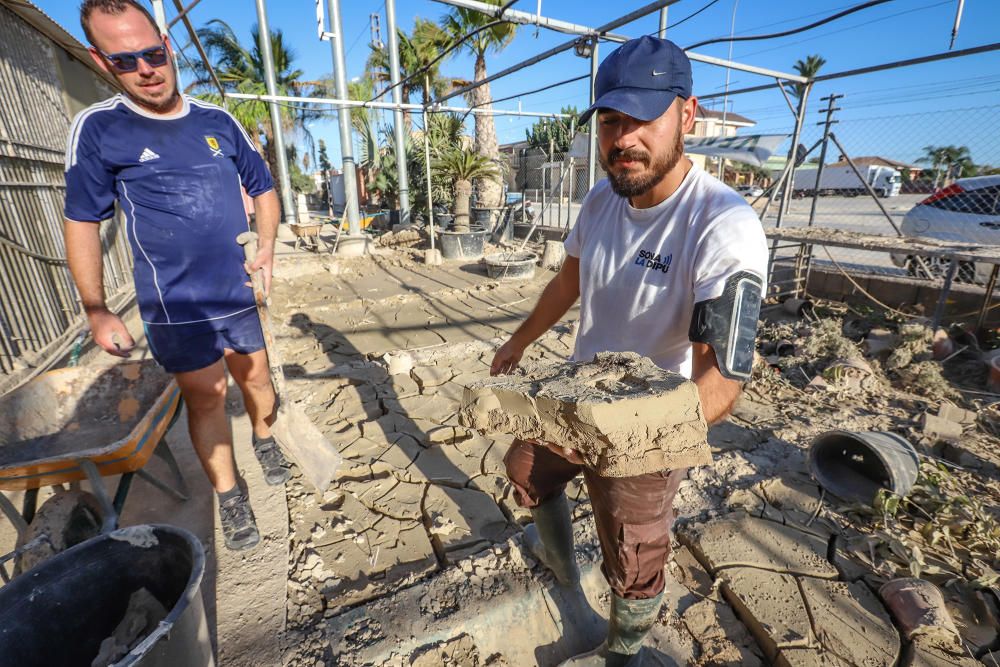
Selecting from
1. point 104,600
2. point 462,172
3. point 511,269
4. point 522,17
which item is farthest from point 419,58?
point 104,600

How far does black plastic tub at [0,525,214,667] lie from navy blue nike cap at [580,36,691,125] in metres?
1.62

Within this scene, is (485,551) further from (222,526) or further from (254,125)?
(254,125)

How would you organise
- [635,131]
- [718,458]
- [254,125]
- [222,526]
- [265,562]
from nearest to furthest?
[635,131]
[265,562]
[222,526]
[718,458]
[254,125]

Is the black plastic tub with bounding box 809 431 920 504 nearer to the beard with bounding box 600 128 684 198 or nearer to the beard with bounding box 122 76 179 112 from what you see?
the beard with bounding box 600 128 684 198

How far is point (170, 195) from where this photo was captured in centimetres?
183

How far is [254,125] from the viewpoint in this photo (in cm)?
1678

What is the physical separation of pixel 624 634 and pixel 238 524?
165cm

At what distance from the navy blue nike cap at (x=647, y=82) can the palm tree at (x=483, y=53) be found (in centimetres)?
983

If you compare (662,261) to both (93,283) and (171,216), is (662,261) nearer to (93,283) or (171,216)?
(171,216)

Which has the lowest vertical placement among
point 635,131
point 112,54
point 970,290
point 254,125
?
point 970,290

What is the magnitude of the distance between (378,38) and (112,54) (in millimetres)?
20418

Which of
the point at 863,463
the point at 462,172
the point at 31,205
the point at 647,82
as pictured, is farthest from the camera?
the point at 462,172

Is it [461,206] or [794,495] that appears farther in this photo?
[461,206]

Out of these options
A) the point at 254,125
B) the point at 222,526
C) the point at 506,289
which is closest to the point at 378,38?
the point at 254,125
